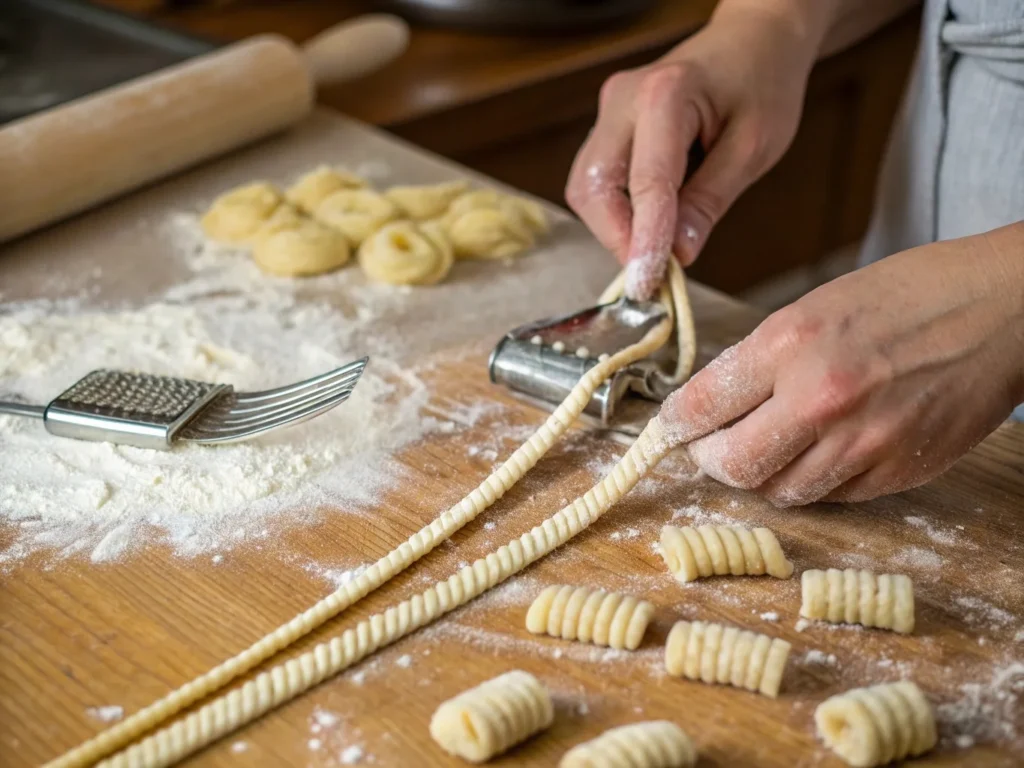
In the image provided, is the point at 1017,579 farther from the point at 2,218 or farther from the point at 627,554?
the point at 2,218

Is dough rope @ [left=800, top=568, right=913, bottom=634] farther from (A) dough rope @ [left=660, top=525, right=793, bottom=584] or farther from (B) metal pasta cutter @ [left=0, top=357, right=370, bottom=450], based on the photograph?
(B) metal pasta cutter @ [left=0, top=357, right=370, bottom=450]

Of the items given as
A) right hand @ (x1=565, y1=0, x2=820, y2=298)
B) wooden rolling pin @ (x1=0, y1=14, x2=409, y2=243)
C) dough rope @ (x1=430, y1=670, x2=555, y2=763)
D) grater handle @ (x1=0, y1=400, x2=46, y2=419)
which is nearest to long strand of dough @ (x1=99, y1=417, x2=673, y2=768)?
dough rope @ (x1=430, y1=670, x2=555, y2=763)

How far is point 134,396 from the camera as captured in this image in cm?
138

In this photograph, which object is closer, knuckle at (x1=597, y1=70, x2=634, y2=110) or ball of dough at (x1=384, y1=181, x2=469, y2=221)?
knuckle at (x1=597, y1=70, x2=634, y2=110)

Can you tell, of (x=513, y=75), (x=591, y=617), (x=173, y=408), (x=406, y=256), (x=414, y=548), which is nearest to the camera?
(x=591, y=617)

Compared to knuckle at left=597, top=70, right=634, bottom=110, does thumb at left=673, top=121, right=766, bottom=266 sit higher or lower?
lower

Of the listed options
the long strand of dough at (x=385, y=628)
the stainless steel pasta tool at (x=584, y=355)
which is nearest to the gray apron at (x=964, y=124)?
the stainless steel pasta tool at (x=584, y=355)

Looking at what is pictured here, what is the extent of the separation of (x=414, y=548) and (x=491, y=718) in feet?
0.94

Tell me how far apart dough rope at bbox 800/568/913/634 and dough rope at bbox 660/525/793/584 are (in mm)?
50

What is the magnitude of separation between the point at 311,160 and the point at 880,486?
133cm

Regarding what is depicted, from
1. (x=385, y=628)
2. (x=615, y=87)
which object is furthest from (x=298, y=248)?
(x=385, y=628)

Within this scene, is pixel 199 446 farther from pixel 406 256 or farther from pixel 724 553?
pixel 724 553

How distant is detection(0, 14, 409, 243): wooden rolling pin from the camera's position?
71.5 inches

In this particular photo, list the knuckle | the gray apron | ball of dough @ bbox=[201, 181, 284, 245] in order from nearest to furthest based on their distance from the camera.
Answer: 1. the gray apron
2. the knuckle
3. ball of dough @ bbox=[201, 181, 284, 245]
